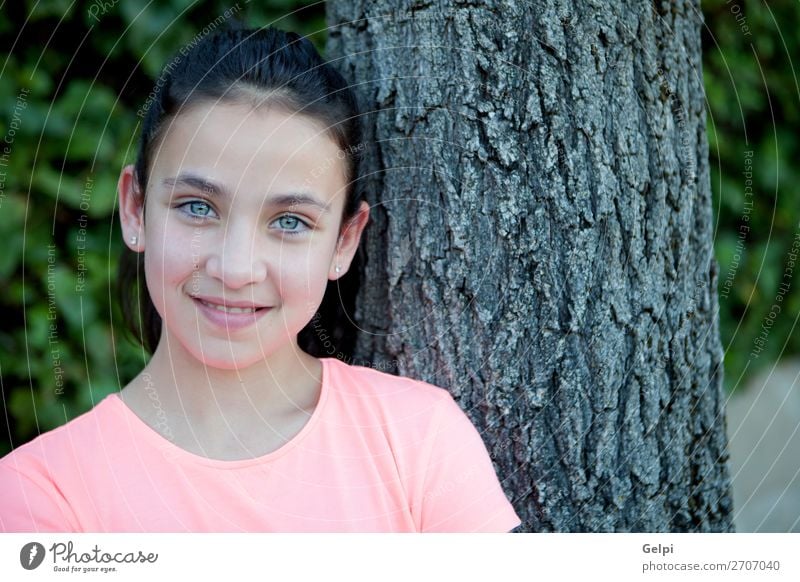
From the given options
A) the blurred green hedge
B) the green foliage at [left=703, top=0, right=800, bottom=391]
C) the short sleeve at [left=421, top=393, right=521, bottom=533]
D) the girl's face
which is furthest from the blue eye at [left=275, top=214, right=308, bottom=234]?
the green foliage at [left=703, top=0, right=800, bottom=391]

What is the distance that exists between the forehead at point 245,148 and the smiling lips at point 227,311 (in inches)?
4.7

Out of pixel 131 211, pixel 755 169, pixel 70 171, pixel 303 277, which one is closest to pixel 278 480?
pixel 303 277

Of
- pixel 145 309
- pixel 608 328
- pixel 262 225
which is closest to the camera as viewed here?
pixel 262 225

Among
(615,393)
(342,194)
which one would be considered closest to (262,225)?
(342,194)

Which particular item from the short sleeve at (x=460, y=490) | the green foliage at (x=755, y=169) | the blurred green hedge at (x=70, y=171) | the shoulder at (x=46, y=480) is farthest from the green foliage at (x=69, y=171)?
the green foliage at (x=755, y=169)

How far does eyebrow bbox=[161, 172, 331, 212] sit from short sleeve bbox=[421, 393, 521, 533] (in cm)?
29

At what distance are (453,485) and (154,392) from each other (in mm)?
342

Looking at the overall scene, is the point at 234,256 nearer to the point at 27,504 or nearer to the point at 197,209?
the point at 197,209

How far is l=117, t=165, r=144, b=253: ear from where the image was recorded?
878 millimetres

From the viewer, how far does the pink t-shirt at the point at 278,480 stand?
0.81 m

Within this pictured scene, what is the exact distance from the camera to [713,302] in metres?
1.03

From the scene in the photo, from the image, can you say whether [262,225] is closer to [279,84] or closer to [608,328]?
[279,84]

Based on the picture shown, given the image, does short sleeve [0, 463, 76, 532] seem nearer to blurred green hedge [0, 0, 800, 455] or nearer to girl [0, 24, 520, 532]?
girl [0, 24, 520, 532]
